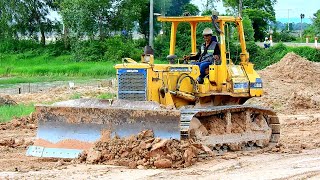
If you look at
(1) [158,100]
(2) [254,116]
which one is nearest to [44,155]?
(1) [158,100]

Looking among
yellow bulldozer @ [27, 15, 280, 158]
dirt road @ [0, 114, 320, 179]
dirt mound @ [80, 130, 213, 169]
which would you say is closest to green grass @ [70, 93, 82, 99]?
dirt road @ [0, 114, 320, 179]

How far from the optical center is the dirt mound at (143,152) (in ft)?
41.9

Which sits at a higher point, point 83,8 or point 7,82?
point 83,8

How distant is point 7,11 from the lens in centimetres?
5469

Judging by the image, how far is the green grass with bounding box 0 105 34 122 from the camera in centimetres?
2092

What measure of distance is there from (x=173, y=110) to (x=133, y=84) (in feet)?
5.24

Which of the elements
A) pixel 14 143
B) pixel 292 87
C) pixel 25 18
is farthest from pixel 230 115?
pixel 25 18

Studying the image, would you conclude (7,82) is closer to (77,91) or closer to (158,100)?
(77,91)

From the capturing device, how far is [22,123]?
64.8ft

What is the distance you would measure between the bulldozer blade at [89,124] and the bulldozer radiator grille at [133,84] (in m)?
0.72

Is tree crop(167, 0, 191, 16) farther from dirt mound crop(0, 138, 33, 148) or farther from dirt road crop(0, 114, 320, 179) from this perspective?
dirt road crop(0, 114, 320, 179)

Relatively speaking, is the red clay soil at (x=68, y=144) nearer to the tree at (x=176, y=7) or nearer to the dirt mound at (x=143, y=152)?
the dirt mound at (x=143, y=152)

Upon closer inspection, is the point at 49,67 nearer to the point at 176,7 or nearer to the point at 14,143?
the point at 176,7

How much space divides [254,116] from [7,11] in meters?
41.7
